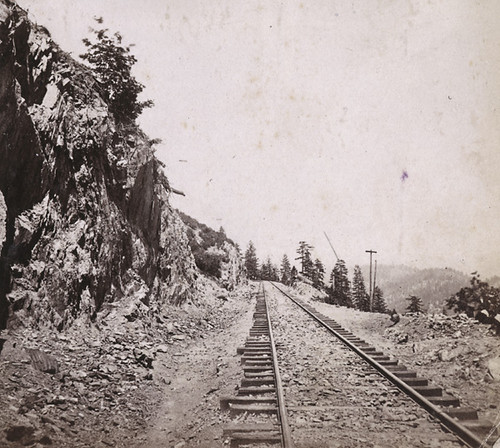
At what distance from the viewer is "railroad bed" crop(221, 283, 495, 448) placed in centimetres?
483

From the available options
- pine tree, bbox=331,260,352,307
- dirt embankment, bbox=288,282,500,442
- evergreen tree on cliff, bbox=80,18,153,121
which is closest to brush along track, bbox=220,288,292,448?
dirt embankment, bbox=288,282,500,442

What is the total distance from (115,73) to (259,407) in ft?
39.0

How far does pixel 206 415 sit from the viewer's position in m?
5.87

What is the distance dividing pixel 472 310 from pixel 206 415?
9492mm

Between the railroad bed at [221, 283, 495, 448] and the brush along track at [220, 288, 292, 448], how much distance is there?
0.01m

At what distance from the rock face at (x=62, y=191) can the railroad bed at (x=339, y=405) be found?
465cm

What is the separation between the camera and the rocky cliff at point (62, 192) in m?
6.97

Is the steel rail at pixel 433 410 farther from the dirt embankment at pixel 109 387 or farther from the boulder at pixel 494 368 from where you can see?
the dirt embankment at pixel 109 387

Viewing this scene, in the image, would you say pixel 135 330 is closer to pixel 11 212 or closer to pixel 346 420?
pixel 11 212

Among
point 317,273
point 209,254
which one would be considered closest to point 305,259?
point 317,273

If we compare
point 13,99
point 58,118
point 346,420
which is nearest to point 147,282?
point 58,118

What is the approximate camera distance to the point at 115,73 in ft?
39.9

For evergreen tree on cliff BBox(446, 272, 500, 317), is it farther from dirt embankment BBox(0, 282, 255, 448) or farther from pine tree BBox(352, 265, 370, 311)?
pine tree BBox(352, 265, 370, 311)

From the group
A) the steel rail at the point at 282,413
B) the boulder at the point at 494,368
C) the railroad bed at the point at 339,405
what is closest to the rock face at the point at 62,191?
the railroad bed at the point at 339,405
